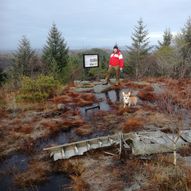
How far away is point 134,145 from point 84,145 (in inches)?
52.0

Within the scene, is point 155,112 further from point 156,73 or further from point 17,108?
point 156,73

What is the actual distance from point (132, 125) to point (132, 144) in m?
1.39

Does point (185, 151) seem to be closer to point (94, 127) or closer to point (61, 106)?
point (94, 127)

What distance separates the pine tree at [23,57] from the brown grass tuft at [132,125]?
79.3 ft

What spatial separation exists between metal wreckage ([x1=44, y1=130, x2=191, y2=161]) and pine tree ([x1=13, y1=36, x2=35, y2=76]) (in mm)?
24916

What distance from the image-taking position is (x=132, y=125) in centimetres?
778

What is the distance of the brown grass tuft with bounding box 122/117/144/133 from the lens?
7.60m

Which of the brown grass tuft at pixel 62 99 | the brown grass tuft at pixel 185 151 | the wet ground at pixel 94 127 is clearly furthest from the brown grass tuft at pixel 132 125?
the brown grass tuft at pixel 62 99

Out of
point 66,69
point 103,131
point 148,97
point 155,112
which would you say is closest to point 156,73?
point 66,69

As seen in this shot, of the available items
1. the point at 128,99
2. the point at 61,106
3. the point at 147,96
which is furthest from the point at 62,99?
the point at 147,96

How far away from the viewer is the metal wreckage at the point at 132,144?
19.8ft

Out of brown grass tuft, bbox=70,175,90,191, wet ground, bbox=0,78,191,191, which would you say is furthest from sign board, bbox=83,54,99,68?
brown grass tuft, bbox=70,175,90,191

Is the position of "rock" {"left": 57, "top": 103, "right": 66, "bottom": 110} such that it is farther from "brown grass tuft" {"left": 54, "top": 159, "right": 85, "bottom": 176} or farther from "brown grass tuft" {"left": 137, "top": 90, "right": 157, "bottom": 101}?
"brown grass tuft" {"left": 54, "top": 159, "right": 85, "bottom": 176}

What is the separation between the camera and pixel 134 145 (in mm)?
6199
